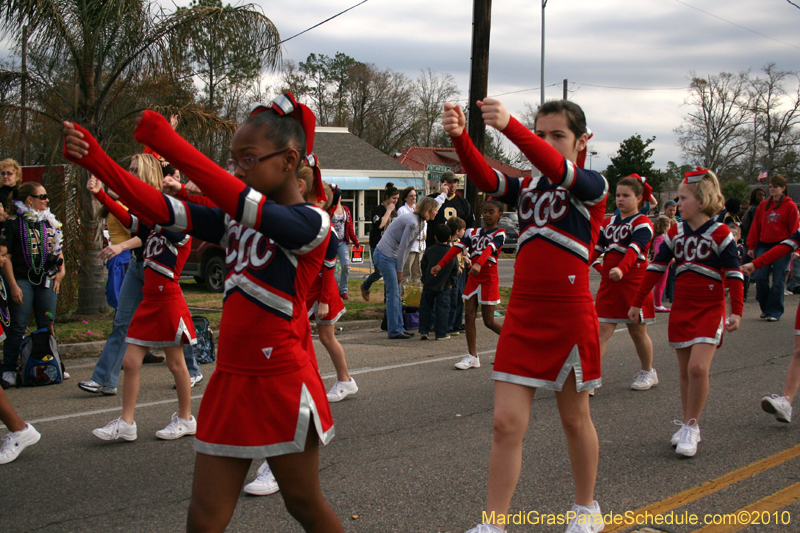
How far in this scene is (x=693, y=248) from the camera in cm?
473

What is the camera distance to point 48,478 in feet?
13.6

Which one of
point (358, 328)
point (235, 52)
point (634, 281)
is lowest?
point (358, 328)

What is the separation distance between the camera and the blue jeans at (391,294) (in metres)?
9.23

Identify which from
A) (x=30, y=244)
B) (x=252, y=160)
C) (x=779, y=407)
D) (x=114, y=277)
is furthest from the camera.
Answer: (x=114, y=277)

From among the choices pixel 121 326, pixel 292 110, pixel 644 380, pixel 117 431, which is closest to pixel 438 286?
pixel 644 380

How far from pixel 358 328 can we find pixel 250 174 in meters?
8.18

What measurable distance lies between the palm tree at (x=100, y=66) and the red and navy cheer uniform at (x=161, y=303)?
5.68 metres

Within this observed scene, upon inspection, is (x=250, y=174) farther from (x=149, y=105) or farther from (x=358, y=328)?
(x=149, y=105)

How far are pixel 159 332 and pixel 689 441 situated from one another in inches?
148

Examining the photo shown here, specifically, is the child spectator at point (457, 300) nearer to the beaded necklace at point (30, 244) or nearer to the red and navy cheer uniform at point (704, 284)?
the red and navy cheer uniform at point (704, 284)

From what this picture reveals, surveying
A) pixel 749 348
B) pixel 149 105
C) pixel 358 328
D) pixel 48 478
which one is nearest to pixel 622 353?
pixel 749 348

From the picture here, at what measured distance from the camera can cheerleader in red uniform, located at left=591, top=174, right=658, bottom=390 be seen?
6.10 m

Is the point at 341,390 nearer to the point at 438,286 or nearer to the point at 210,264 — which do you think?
the point at 438,286

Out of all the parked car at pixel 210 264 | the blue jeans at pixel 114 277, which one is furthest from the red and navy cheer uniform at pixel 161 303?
the parked car at pixel 210 264
